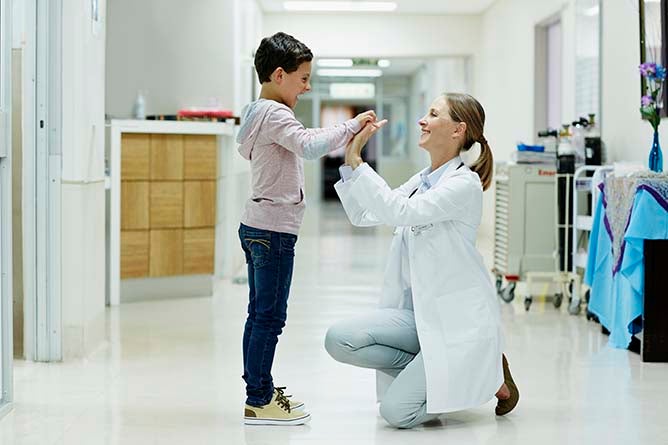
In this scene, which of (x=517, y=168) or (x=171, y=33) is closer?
(x=517, y=168)

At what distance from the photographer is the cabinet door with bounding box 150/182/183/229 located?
6.46m

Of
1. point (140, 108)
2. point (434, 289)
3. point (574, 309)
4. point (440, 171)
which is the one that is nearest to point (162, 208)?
point (140, 108)

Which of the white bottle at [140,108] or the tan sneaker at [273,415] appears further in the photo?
the white bottle at [140,108]

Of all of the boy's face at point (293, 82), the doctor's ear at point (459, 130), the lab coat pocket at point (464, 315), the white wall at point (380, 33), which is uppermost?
the white wall at point (380, 33)

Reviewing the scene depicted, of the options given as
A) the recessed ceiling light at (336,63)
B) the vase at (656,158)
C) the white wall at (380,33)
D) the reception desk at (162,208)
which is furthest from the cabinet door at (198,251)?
the recessed ceiling light at (336,63)

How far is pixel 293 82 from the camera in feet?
10.7

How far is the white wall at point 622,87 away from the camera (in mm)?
6395

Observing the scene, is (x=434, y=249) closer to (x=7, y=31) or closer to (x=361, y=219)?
(x=361, y=219)

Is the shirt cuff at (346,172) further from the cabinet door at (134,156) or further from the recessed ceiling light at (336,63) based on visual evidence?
the recessed ceiling light at (336,63)

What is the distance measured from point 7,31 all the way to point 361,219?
1.41 meters

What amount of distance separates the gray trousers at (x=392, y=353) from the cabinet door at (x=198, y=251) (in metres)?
3.35

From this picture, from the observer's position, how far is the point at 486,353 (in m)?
3.25

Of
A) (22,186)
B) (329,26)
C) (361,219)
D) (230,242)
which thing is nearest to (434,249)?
(361,219)

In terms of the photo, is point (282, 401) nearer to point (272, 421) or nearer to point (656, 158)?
point (272, 421)
